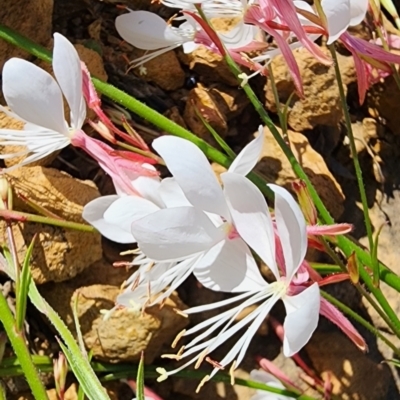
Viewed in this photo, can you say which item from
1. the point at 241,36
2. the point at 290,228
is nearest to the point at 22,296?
the point at 290,228

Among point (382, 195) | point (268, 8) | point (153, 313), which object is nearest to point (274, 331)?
point (153, 313)

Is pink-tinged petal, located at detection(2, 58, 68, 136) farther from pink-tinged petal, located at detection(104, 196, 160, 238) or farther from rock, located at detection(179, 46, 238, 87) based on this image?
rock, located at detection(179, 46, 238, 87)

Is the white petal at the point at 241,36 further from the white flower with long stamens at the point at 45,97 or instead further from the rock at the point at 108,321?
the rock at the point at 108,321

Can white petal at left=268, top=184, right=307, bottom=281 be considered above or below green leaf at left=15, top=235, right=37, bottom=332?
above

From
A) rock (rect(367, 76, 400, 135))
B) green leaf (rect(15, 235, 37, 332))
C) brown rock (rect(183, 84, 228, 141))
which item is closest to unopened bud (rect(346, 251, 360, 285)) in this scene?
green leaf (rect(15, 235, 37, 332))

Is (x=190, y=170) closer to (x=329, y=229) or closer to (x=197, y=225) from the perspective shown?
(x=197, y=225)
